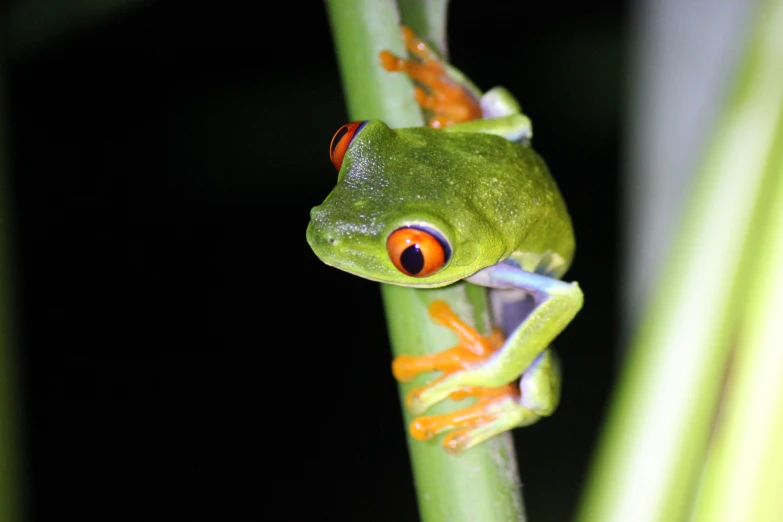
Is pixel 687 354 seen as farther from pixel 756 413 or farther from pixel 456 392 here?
pixel 456 392

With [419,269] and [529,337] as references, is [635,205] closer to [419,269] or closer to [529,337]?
[529,337]

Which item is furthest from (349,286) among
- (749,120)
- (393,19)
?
(749,120)

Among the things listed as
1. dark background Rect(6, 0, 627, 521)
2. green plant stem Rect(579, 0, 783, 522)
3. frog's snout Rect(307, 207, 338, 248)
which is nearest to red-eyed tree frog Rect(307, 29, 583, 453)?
frog's snout Rect(307, 207, 338, 248)

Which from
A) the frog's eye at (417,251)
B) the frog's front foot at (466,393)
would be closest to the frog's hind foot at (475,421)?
the frog's front foot at (466,393)

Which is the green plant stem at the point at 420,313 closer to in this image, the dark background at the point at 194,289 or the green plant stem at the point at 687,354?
the green plant stem at the point at 687,354

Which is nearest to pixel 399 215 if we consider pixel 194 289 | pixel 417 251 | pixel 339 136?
pixel 417 251

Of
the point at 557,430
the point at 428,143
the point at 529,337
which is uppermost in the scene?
the point at 428,143

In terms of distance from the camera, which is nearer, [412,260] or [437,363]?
[437,363]
